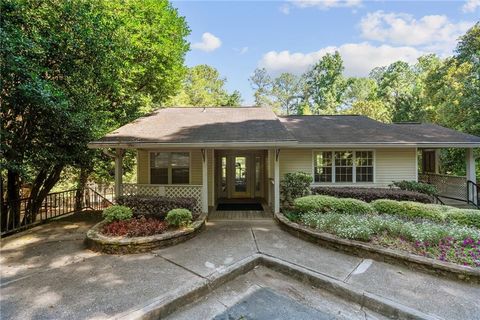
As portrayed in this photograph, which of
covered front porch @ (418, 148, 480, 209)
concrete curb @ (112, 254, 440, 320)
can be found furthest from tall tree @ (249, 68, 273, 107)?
concrete curb @ (112, 254, 440, 320)

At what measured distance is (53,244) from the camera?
6207mm

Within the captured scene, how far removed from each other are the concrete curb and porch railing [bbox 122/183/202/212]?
379 cm

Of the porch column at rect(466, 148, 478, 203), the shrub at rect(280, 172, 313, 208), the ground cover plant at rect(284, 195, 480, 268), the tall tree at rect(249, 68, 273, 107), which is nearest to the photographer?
the ground cover plant at rect(284, 195, 480, 268)

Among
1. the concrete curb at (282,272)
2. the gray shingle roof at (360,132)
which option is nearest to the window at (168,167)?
the gray shingle roof at (360,132)

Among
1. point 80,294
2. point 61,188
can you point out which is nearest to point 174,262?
point 80,294

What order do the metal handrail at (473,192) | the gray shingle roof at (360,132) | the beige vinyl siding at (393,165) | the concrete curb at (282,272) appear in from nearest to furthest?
the concrete curb at (282,272) < the gray shingle roof at (360,132) < the metal handrail at (473,192) < the beige vinyl siding at (393,165)

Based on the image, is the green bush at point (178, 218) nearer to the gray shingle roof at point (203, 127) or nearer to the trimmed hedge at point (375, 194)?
the gray shingle roof at point (203, 127)

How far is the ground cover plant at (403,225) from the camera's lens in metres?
5.05

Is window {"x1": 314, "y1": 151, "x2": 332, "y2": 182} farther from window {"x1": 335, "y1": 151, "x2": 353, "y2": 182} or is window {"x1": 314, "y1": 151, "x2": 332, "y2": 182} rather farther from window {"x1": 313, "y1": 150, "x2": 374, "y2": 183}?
window {"x1": 335, "y1": 151, "x2": 353, "y2": 182}

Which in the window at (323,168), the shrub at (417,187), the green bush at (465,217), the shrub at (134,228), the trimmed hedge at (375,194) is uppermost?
the window at (323,168)

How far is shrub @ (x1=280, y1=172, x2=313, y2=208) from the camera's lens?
866 cm

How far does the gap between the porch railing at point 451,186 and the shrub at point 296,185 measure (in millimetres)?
6898

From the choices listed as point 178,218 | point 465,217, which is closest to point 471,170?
point 465,217

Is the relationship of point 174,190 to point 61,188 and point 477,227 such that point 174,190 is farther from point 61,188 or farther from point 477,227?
point 61,188
